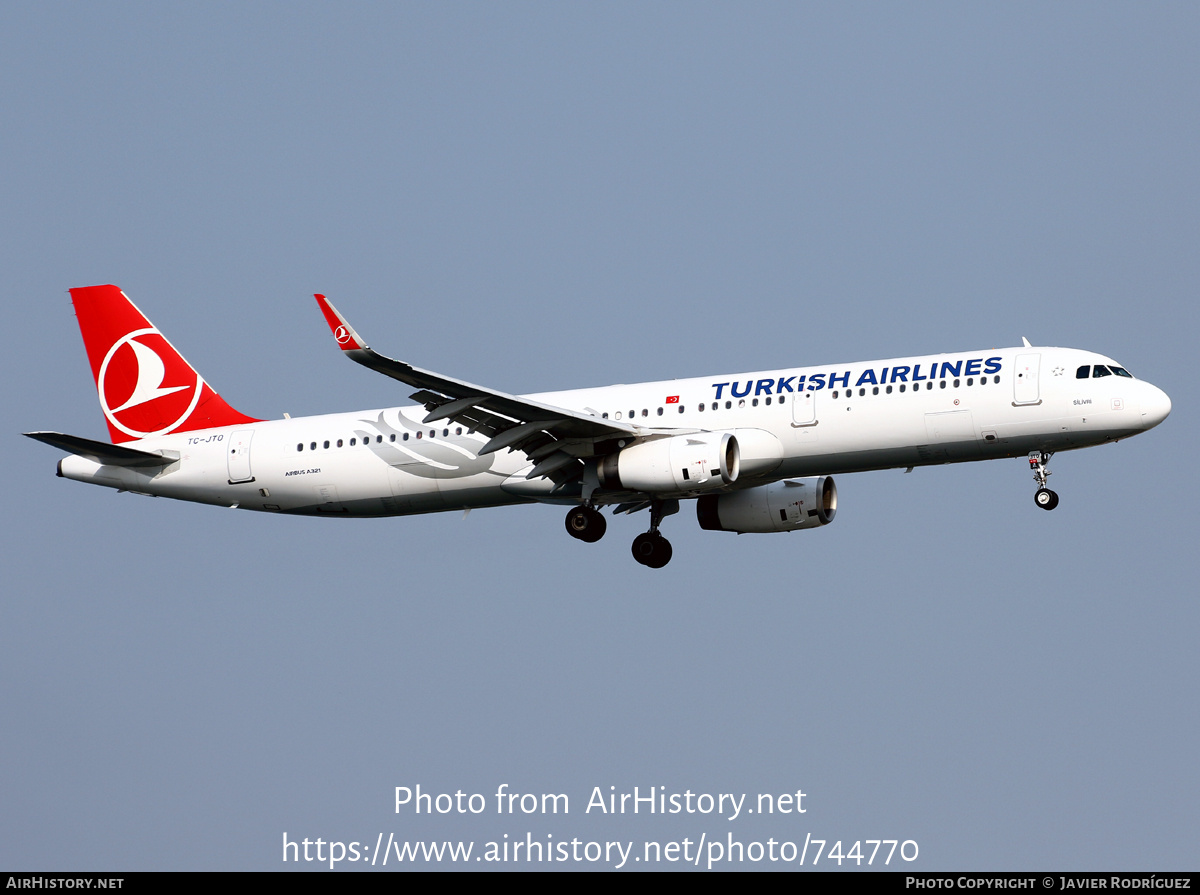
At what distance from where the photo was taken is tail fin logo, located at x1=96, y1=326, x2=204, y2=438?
46.9 metres

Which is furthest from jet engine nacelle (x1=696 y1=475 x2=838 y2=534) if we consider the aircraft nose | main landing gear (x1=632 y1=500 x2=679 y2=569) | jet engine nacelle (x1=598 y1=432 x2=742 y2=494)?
the aircraft nose

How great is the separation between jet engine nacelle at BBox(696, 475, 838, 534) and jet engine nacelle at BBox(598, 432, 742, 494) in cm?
524

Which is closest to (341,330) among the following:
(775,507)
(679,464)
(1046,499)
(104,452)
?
(679,464)

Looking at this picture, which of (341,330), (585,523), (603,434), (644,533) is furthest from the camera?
(644,533)

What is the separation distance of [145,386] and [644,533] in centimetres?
1504

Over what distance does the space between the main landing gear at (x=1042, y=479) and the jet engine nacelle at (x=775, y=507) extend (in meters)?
6.42

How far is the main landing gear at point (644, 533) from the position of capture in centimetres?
4309

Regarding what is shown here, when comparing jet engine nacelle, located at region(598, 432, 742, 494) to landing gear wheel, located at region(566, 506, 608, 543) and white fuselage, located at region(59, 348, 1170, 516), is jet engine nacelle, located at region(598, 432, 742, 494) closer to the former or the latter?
white fuselage, located at region(59, 348, 1170, 516)

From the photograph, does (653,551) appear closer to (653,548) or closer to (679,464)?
(653,548)

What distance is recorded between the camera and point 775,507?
45.5 m

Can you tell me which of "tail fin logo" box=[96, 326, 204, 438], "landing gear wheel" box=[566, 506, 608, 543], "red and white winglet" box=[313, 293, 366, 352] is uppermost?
"tail fin logo" box=[96, 326, 204, 438]
